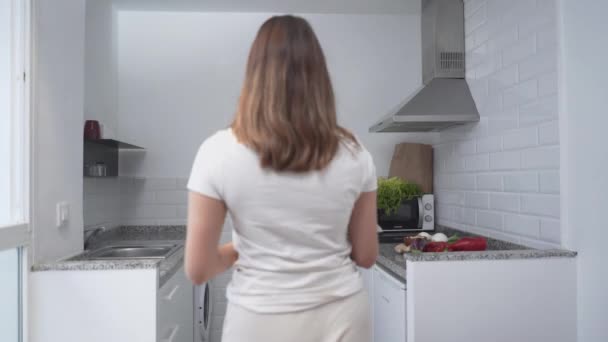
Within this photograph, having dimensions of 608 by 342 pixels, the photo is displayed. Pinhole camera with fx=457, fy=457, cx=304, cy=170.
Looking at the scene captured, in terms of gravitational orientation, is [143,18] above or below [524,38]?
above

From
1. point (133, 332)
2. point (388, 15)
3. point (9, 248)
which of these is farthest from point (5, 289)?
point (388, 15)

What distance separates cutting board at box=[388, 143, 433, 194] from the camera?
2.98 meters

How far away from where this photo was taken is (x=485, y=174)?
2.31 metres

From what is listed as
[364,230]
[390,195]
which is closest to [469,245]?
[390,195]

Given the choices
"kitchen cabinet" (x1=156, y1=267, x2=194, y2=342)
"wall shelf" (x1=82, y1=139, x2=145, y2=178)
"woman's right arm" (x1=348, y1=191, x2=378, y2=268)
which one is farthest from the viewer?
"wall shelf" (x1=82, y1=139, x2=145, y2=178)

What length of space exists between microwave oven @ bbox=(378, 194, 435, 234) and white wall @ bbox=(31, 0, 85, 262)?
68.5 inches

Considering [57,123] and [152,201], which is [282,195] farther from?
[152,201]

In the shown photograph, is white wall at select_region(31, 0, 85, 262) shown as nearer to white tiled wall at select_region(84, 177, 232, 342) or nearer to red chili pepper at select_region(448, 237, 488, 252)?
white tiled wall at select_region(84, 177, 232, 342)

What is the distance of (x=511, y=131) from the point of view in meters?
2.06

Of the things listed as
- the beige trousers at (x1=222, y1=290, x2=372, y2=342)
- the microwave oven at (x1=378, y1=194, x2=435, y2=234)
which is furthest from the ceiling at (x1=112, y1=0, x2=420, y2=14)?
the beige trousers at (x1=222, y1=290, x2=372, y2=342)

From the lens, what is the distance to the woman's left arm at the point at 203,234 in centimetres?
84

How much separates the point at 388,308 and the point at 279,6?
2.10m

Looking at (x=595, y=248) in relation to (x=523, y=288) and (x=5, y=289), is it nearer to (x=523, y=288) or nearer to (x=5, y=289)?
(x=523, y=288)

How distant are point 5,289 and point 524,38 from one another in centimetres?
218
